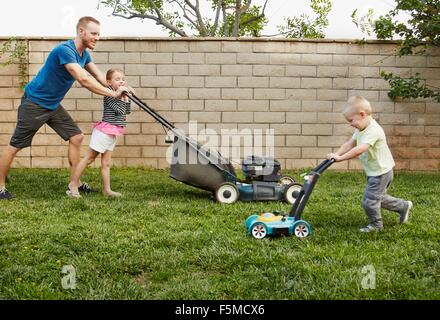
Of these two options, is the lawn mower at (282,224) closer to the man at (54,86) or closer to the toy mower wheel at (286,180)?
the toy mower wheel at (286,180)

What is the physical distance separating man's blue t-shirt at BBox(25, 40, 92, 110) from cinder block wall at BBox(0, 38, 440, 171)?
2328 millimetres

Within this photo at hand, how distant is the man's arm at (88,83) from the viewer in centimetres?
512

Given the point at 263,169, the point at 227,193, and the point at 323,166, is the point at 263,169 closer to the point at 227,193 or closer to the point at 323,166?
the point at 227,193

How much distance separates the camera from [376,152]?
13.7ft

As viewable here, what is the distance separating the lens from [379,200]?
13.5ft

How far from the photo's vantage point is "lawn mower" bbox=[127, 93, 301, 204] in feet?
17.2

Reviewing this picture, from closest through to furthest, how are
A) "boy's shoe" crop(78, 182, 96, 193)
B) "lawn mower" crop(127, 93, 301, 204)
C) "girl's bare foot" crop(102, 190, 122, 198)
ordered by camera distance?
1. "lawn mower" crop(127, 93, 301, 204)
2. "girl's bare foot" crop(102, 190, 122, 198)
3. "boy's shoe" crop(78, 182, 96, 193)

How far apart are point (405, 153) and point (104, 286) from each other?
5.95 metres

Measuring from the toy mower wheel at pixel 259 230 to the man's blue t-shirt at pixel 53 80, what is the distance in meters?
2.48

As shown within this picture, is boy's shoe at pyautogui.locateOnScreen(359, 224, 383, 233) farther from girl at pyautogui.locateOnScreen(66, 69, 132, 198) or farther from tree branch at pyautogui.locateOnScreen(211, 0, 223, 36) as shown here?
tree branch at pyautogui.locateOnScreen(211, 0, 223, 36)

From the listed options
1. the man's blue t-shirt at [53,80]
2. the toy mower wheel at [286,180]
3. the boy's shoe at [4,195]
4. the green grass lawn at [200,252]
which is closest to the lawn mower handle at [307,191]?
the green grass lawn at [200,252]

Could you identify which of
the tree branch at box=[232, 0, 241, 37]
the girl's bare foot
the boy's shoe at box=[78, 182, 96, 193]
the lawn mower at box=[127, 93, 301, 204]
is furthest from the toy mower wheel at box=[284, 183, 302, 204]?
the tree branch at box=[232, 0, 241, 37]
